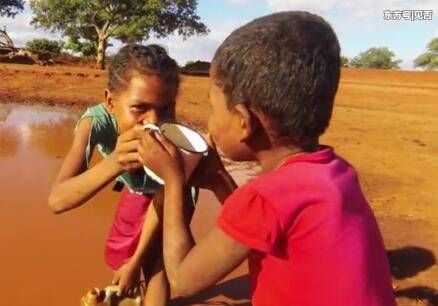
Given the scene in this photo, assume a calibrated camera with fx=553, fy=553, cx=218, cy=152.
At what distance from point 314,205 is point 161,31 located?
27318 millimetres

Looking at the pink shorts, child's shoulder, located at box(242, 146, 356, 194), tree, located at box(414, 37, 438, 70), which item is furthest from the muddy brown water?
tree, located at box(414, 37, 438, 70)

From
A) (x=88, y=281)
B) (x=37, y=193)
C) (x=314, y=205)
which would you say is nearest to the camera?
(x=314, y=205)

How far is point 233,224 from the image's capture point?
1213 mm

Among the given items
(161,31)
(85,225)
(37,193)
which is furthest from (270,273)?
(161,31)

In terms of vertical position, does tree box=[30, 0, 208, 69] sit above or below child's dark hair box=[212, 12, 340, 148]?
above

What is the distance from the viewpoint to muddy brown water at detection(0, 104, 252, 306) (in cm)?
356

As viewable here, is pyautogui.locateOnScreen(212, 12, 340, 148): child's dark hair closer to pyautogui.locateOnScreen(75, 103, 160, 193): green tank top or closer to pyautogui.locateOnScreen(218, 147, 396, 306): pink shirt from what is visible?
pyautogui.locateOnScreen(218, 147, 396, 306): pink shirt

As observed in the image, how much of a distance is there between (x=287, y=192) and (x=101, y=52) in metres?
25.3

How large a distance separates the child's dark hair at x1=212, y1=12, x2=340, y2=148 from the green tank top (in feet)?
4.19

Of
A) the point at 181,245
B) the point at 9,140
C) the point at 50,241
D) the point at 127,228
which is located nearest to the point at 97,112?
the point at 127,228

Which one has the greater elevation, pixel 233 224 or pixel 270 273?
pixel 233 224

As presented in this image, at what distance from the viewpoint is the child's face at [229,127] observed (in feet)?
4.29

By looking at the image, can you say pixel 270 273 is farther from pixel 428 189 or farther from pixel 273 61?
pixel 428 189

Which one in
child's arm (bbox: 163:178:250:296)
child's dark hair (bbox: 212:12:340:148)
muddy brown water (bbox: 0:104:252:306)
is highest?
child's dark hair (bbox: 212:12:340:148)
